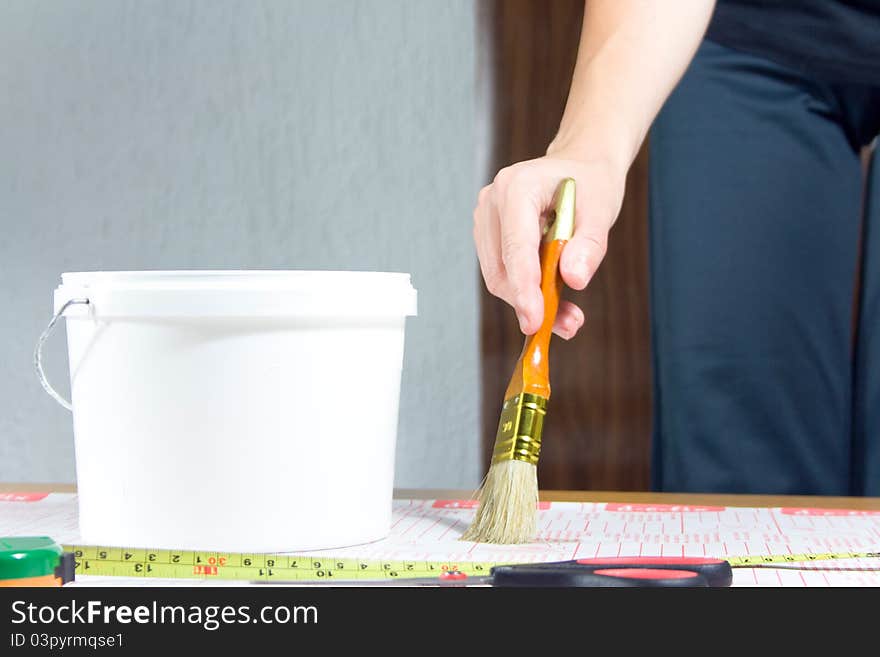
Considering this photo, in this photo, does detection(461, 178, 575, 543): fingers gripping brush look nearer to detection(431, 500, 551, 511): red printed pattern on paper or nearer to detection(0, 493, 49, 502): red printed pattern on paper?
detection(431, 500, 551, 511): red printed pattern on paper

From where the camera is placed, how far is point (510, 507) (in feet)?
1.92

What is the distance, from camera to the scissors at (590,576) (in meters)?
0.46

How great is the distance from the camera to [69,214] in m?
1.95

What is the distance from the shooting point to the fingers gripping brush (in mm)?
587

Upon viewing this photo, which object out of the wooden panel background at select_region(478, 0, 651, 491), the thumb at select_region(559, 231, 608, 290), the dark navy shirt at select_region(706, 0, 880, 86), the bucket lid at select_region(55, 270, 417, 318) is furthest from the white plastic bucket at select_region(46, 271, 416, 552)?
the wooden panel background at select_region(478, 0, 651, 491)

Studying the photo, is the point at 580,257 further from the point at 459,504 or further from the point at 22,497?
the point at 22,497

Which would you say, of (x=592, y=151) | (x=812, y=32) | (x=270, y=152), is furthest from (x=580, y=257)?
(x=270, y=152)

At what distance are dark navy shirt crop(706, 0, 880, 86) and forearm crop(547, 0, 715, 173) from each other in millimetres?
103

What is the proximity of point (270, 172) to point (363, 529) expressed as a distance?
1.42 metres

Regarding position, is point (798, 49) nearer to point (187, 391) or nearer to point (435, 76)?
point (187, 391)

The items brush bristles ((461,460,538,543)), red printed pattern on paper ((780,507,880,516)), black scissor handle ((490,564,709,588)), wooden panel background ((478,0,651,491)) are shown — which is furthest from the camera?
wooden panel background ((478,0,651,491))

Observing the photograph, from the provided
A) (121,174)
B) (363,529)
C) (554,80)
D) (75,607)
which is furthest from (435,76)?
(75,607)

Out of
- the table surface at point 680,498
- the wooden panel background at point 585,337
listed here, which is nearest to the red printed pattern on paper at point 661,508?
the table surface at point 680,498

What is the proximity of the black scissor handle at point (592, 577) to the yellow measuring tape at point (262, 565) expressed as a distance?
2 cm
